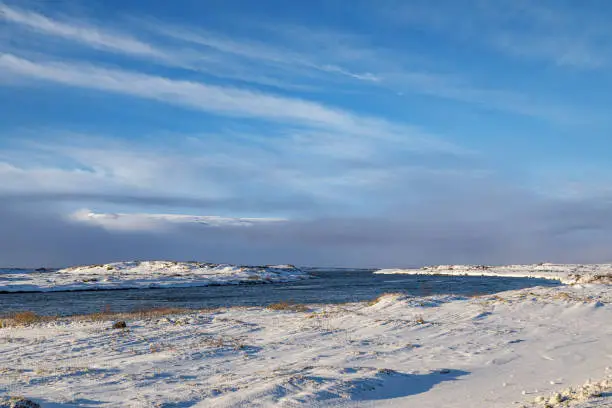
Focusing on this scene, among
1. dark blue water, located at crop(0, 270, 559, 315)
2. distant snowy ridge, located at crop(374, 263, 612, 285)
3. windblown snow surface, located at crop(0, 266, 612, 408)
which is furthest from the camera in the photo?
distant snowy ridge, located at crop(374, 263, 612, 285)

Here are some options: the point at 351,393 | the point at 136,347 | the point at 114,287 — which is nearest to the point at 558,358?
the point at 351,393

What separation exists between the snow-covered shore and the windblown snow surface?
0.12 feet

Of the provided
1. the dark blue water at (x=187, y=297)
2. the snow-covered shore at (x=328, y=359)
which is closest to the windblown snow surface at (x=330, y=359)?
the snow-covered shore at (x=328, y=359)

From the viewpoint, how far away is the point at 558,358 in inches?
548

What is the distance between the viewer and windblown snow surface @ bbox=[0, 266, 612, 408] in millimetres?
10312

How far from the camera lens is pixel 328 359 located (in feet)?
45.9

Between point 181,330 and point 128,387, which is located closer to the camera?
point 128,387

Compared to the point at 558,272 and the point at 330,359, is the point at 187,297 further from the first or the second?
the point at 558,272

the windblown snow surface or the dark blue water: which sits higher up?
the windblown snow surface

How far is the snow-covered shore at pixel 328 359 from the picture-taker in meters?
10.4

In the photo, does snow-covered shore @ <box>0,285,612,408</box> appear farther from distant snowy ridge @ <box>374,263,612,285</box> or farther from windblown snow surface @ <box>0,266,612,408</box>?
distant snowy ridge @ <box>374,263,612,285</box>

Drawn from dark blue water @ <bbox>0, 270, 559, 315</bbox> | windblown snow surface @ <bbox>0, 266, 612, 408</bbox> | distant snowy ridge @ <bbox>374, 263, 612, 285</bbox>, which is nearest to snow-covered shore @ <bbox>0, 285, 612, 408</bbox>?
windblown snow surface @ <bbox>0, 266, 612, 408</bbox>

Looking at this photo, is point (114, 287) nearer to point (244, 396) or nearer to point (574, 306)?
point (574, 306)

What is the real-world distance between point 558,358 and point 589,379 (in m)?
2.94
